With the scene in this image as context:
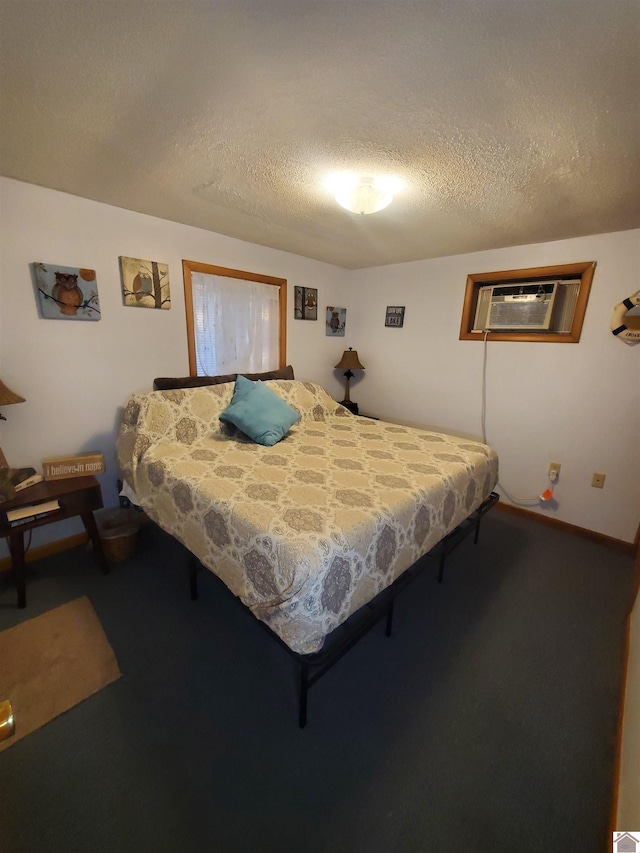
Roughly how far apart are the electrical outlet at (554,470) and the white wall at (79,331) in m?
3.07

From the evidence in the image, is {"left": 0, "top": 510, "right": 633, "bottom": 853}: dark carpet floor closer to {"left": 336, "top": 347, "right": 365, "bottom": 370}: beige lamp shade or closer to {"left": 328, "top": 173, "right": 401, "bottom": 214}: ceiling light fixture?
{"left": 328, "top": 173, "right": 401, "bottom": 214}: ceiling light fixture

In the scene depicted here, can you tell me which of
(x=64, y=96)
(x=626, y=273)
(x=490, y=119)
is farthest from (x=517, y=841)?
(x=626, y=273)

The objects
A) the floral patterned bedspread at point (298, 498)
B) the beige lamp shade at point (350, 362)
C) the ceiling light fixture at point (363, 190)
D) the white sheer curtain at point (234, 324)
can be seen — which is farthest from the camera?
the beige lamp shade at point (350, 362)

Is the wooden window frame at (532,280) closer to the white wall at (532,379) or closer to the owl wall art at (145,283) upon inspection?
the white wall at (532,379)

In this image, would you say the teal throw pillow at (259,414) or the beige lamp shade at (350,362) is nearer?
the teal throw pillow at (259,414)

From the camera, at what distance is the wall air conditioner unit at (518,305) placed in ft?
8.34

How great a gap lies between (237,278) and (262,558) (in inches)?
95.7

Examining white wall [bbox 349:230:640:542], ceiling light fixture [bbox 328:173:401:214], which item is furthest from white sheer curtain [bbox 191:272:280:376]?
ceiling light fixture [bbox 328:173:401:214]

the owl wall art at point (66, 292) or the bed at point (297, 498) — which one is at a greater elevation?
the owl wall art at point (66, 292)

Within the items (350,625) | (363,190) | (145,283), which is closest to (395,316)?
(363,190)

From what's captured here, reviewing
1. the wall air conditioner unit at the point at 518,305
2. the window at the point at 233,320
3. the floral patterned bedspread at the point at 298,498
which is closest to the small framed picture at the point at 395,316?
the wall air conditioner unit at the point at 518,305

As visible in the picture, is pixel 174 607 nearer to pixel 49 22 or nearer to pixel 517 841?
pixel 517 841

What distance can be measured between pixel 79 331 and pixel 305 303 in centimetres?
199

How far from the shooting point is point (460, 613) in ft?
5.93
